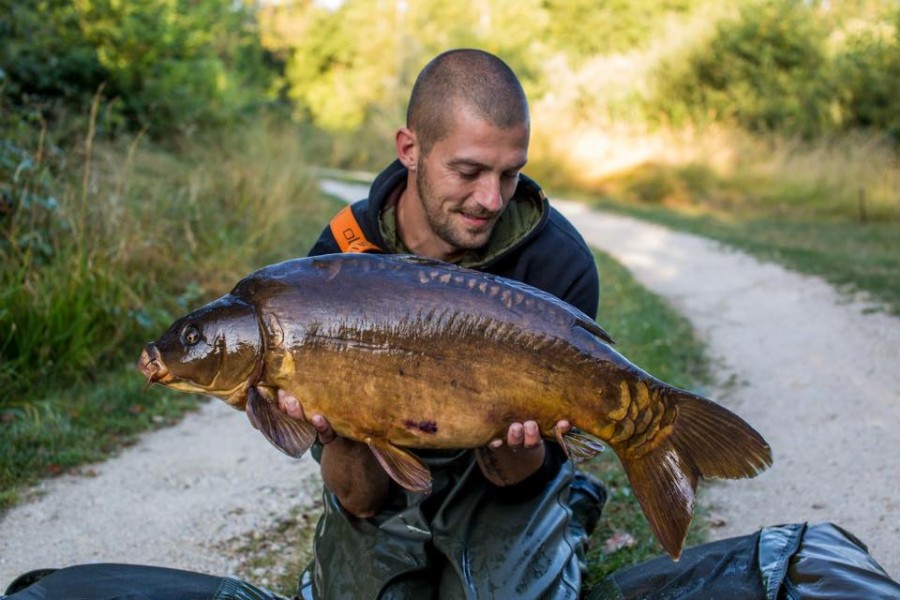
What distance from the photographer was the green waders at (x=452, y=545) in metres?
2.53

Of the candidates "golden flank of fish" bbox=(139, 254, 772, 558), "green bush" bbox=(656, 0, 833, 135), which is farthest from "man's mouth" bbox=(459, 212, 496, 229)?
"green bush" bbox=(656, 0, 833, 135)

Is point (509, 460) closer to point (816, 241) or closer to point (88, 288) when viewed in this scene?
point (88, 288)

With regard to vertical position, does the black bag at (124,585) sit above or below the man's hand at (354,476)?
below

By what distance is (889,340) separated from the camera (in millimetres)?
6016

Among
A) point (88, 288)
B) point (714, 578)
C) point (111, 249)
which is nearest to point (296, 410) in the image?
point (714, 578)

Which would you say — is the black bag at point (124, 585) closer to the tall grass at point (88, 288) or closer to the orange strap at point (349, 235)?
the orange strap at point (349, 235)

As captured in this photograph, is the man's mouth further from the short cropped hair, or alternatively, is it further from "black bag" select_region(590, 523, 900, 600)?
"black bag" select_region(590, 523, 900, 600)

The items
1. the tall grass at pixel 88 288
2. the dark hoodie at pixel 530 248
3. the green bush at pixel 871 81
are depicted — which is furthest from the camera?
A: the green bush at pixel 871 81

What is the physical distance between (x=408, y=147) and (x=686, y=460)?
1.28 metres

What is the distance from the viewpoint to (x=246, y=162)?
9.84 m

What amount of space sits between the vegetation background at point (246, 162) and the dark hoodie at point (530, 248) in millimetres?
2161

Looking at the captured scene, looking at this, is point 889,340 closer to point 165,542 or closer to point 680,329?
point 680,329

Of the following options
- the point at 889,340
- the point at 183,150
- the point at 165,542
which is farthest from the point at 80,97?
the point at 889,340

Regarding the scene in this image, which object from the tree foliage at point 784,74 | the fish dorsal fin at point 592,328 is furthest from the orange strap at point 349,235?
the tree foliage at point 784,74
